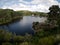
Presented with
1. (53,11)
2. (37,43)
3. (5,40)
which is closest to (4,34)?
(5,40)

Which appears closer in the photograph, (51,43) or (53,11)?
(51,43)

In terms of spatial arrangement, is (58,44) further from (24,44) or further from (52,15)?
(52,15)

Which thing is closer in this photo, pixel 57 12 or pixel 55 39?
pixel 55 39

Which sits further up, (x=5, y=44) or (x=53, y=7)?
(x=53, y=7)

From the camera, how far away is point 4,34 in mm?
74062

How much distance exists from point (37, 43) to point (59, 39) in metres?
9.13

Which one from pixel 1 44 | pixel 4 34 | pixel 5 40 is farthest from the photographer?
pixel 4 34

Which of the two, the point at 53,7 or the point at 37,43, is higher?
the point at 53,7

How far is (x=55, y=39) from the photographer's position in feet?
203

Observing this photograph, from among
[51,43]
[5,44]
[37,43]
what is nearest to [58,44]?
[51,43]

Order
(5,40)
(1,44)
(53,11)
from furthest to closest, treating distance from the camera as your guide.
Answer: (53,11)
(5,40)
(1,44)

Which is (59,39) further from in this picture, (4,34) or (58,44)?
(4,34)

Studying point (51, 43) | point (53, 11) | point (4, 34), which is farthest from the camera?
point (53, 11)

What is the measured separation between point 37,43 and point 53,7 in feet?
223
